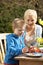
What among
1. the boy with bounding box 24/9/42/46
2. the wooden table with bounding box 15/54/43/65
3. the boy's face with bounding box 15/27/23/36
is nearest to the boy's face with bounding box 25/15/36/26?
the boy with bounding box 24/9/42/46

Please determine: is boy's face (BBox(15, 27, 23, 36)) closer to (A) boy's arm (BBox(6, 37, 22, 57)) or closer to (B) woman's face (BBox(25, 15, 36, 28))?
(A) boy's arm (BBox(6, 37, 22, 57))

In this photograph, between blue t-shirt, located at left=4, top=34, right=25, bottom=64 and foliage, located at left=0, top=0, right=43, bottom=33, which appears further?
foliage, located at left=0, top=0, right=43, bottom=33

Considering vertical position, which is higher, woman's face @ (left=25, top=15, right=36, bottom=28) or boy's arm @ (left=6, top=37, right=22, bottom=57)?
woman's face @ (left=25, top=15, right=36, bottom=28)

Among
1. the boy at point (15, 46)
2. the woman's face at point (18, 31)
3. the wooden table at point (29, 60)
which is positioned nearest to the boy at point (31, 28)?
the boy at point (15, 46)

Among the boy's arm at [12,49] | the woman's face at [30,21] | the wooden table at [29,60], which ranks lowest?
the wooden table at [29,60]

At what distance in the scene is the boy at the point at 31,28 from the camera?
3.69 meters

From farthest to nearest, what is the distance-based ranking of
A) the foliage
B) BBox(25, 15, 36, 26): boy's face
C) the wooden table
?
the foliage
BBox(25, 15, 36, 26): boy's face
the wooden table

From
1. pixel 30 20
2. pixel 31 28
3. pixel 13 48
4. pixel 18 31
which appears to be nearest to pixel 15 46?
pixel 13 48

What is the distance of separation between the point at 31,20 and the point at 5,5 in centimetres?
368

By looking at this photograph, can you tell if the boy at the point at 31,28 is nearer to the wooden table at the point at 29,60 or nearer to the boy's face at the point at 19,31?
the boy's face at the point at 19,31

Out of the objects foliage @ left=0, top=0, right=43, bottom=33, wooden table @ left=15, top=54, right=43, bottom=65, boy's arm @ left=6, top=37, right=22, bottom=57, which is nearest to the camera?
wooden table @ left=15, top=54, right=43, bottom=65

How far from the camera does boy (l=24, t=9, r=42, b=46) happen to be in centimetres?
369

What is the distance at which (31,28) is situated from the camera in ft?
12.7

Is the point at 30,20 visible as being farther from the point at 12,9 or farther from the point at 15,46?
the point at 12,9
